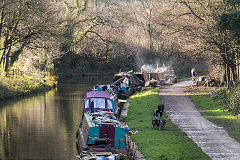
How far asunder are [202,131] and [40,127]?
30.8 ft

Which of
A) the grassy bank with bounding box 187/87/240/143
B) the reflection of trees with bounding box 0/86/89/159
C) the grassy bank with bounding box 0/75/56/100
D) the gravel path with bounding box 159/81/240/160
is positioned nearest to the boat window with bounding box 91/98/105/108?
the reflection of trees with bounding box 0/86/89/159

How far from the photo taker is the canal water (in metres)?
18.5

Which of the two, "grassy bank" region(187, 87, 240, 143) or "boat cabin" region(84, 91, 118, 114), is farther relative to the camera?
"boat cabin" region(84, 91, 118, 114)

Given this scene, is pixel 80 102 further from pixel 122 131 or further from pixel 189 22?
pixel 122 131

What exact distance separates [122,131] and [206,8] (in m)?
16.6

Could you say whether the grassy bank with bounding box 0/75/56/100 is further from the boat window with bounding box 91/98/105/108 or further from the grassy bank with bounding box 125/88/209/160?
the grassy bank with bounding box 125/88/209/160

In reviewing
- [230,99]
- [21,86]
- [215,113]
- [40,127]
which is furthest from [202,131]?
[21,86]

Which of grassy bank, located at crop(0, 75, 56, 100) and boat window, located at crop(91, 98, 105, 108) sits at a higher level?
grassy bank, located at crop(0, 75, 56, 100)


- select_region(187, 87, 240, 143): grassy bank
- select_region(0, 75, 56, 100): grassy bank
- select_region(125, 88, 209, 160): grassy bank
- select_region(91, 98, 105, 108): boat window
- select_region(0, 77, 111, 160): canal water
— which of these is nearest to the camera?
select_region(125, 88, 209, 160): grassy bank

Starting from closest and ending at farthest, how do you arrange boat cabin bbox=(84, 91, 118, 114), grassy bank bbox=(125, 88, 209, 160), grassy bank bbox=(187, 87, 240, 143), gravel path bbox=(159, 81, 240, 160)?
grassy bank bbox=(125, 88, 209, 160), gravel path bbox=(159, 81, 240, 160), grassy bank bbox=(187, 87, 240, 143), boat cabin bbox=(84, 91, 118, 114)

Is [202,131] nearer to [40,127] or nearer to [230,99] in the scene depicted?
[230,99]

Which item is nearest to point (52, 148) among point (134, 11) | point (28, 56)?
point (28, 56)

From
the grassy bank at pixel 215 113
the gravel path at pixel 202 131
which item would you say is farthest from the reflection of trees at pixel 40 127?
the grassy bank at pixel 215 113

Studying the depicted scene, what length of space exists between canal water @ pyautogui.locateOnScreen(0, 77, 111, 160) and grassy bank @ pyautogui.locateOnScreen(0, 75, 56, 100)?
1279 mm
